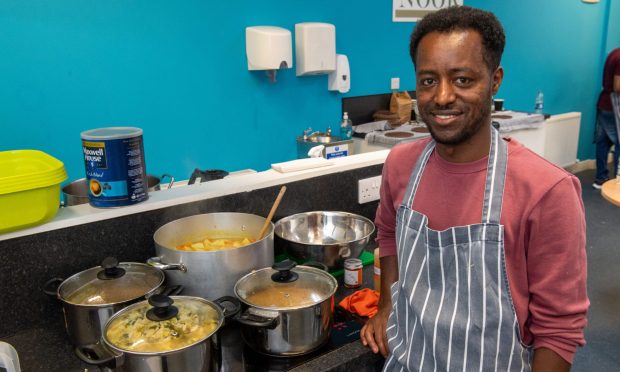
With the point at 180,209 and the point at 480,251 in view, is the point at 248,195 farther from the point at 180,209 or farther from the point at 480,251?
the point at 480,251

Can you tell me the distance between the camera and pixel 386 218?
1.28 meters

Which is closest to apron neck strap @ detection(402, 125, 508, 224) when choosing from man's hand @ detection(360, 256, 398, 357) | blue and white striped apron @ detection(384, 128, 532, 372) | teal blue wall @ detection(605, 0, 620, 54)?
blue and white striped apron @ detection(384, 128, 532, 372)

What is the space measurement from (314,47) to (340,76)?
0.40 m

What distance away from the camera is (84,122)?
2.94m

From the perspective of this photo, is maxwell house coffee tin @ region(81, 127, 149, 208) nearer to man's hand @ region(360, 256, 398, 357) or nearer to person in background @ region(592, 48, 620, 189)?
man's hand @ region(360, 256, 398, 357)

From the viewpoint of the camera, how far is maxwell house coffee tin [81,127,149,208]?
4.02 ft

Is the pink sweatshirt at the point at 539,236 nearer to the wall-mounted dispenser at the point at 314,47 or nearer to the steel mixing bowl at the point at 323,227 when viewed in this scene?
the steel mixing bowl at the point at 323,227

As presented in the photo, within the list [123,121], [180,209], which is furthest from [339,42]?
[180,209]

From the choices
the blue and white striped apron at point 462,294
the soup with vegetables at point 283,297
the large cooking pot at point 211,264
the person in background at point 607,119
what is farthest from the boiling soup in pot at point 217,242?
the person in background at point 607,119

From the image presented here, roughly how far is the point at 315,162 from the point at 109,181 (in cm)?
67

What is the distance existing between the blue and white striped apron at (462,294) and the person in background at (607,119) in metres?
4.50

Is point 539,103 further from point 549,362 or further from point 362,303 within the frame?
point 549,362

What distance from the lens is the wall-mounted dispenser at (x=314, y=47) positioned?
355cm

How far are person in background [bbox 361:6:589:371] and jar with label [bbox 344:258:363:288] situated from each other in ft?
1.13
